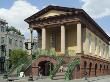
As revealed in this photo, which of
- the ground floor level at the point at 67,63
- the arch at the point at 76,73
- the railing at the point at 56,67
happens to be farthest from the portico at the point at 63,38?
the arch at the point at 76,73

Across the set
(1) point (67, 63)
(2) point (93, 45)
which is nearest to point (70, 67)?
(1) point (67, 63)

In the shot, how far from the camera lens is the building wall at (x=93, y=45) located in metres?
51.5

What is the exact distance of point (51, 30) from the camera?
5509 centimetres

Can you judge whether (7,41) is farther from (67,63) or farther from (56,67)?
(56,67)

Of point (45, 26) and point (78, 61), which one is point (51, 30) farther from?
point (78, 61)

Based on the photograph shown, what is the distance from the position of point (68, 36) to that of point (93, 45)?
8100 millimetres

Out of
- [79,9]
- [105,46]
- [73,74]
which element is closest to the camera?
[73,74]

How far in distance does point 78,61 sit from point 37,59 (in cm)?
640

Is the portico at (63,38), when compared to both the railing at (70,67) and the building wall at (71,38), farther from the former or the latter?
the railing at (70,67)

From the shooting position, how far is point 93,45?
5903cm

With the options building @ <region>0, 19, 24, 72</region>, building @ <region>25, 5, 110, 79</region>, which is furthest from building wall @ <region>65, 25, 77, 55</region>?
building @ <region>0, 19, 24, 72</region>

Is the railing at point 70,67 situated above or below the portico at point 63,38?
below

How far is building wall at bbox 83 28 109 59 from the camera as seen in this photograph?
169 feet

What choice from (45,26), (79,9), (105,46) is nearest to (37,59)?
(45,26)
